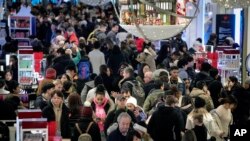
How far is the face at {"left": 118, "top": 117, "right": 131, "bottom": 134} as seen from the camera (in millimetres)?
8594

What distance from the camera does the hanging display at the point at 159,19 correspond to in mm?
5742

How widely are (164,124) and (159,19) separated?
3.97m

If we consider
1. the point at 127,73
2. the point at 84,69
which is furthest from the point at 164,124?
the point at 84,69

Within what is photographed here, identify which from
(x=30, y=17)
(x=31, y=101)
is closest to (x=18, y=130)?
(x=31, y=101)

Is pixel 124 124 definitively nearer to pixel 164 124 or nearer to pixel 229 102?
pixel 164 124

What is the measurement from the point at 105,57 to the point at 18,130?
8.80m

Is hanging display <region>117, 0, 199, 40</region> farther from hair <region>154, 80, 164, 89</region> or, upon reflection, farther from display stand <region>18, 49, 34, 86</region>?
display stand <region>18, 49, 34, 86</region>

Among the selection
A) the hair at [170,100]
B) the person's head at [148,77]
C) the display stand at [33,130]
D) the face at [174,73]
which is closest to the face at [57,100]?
the hair at [170,100]

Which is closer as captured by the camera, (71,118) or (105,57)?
(71,118)

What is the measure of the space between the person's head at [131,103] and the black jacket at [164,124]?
0.74 m

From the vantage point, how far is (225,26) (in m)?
22.6

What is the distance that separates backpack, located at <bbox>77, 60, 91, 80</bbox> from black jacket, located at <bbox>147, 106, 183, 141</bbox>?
173 inches

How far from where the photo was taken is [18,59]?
14.9 m

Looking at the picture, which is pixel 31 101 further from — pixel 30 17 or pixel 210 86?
pixel 30 17
